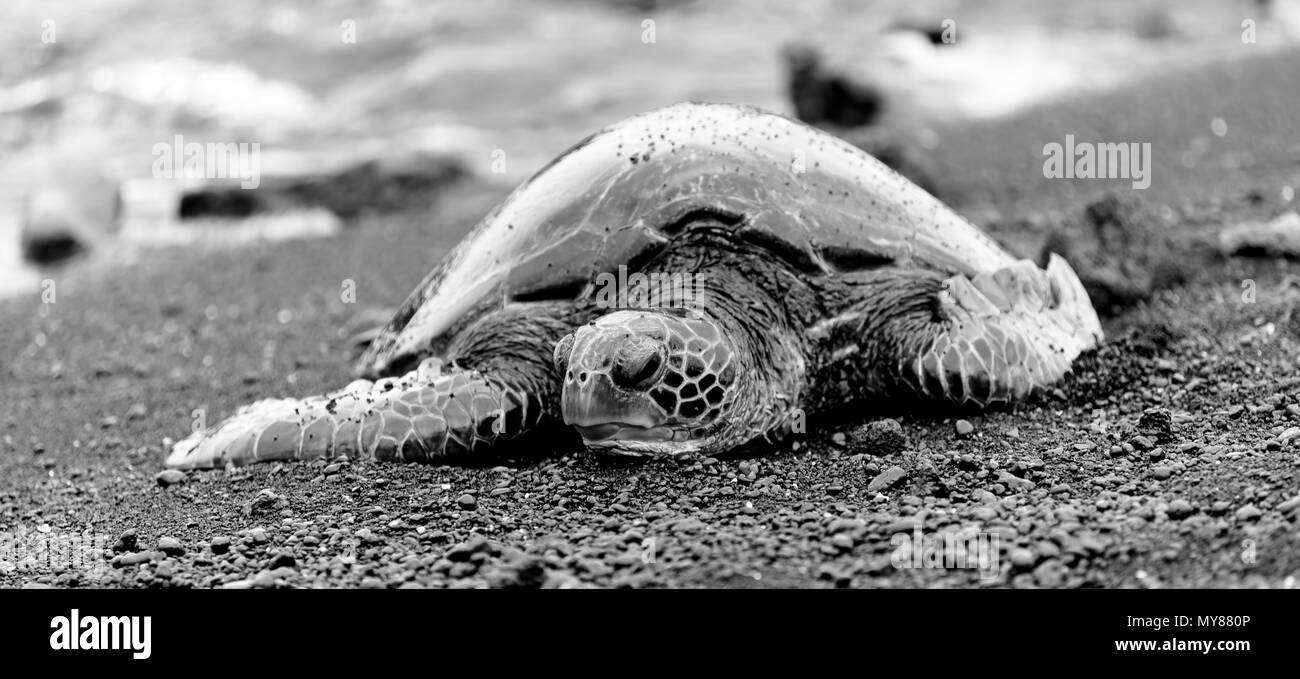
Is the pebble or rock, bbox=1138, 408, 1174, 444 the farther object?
rock, bbox=1138, 408, 1174, 444

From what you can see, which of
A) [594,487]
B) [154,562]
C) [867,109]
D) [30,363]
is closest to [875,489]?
[594,487]

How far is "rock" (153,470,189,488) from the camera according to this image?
518 centimetres

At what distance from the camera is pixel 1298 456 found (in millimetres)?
3973

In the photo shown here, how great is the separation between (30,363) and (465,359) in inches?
158

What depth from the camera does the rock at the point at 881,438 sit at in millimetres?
4814

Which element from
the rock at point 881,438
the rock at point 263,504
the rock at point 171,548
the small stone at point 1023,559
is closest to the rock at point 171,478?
the rock at point 263,504

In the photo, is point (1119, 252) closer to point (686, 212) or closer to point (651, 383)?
point (686, 212)

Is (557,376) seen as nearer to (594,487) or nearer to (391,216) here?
(594,487)

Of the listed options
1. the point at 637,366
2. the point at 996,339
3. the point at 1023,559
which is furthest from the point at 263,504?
the point at 996,339

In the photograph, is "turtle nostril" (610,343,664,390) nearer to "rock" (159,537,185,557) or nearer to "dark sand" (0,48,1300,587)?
"dark sand" (0,48,1300,587)

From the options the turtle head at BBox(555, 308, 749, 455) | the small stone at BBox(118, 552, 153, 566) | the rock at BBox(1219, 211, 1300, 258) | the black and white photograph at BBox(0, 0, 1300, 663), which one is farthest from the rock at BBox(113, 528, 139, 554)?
the rock at BBox(1219, 211, 1300, 258)

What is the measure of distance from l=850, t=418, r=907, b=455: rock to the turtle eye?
122 centimetres

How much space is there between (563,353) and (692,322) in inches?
21.4
